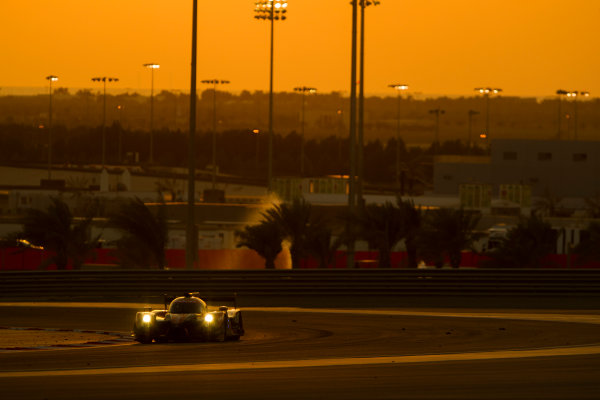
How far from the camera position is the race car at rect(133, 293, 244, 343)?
20734 mm

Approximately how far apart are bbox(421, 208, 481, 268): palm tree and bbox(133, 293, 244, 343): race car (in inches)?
1059

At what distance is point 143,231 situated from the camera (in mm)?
42062

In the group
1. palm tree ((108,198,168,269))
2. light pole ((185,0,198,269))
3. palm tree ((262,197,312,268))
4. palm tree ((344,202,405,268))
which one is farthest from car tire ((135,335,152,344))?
palm tree ((262,197,312,268))

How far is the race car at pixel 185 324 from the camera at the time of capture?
20734mm

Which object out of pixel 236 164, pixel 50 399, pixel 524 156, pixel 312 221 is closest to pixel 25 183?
pixel 236 164

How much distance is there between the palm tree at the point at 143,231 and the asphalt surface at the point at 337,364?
55.4 feet

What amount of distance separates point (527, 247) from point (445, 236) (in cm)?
505

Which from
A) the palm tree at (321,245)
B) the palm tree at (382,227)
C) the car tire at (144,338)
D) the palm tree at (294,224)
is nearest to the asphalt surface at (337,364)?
the car tire at (144,338)

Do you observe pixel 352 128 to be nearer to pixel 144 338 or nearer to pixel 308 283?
pixel 308 283

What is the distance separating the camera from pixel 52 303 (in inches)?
1282

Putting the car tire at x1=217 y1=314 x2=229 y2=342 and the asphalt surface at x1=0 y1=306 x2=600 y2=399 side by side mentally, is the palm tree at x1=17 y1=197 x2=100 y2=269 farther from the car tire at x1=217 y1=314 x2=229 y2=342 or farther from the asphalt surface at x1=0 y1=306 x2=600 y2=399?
the car tire at x1=217 y1=314 x2=229 y2=342

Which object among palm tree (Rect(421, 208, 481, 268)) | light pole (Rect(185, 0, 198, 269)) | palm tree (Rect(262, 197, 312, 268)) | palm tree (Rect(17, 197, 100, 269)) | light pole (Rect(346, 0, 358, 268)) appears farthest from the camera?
palm tree (Rect(421, 208, 481, 268))

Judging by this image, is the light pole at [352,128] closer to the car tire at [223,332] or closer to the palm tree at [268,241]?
the palm tree at [268,241]

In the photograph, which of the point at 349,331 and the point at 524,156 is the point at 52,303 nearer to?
Answer: the point at 349,331
